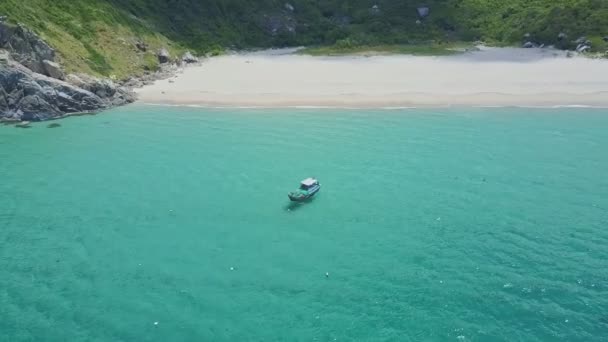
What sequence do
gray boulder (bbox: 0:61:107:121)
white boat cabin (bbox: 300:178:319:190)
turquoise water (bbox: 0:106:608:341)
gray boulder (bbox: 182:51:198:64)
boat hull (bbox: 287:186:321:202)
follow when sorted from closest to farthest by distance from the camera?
turquoise water (bbox: 0:106:608:341) → boat hull (bbox: 287:186:321:202) → white boat cabin (bbox: 300:178:319:190) → gray boulder (bbox: 0:61:107:121) → gray boulder (bbox: 182:51:198:64)

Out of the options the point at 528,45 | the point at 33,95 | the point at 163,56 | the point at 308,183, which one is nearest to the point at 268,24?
the point at 163,56

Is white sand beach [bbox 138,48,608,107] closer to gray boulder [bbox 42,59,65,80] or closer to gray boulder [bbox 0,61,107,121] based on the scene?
gray boulder [bbox 42,59,65,80]

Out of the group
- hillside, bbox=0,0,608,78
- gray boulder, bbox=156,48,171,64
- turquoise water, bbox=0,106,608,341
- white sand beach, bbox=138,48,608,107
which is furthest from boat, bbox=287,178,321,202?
gray boulder, bbox=156,48,171,64

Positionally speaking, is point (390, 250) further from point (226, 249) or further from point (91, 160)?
point (91, 160)

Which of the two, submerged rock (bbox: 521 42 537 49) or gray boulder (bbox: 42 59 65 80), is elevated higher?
gray boulder (bbox: 42 59 65 80)

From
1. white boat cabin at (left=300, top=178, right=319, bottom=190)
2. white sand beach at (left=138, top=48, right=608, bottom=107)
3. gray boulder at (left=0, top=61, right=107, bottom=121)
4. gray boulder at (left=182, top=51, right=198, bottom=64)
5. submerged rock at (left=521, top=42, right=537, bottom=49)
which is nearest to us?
white boat cabin at (left=300, top=178, right=319, bottom=190)

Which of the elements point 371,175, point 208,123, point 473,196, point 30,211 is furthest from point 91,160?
point 473,196

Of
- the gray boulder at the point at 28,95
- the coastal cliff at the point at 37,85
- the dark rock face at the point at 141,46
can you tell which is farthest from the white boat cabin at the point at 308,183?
the dark rock face at the point at 141,46

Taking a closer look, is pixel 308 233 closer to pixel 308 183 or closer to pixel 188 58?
pixel 308 183
